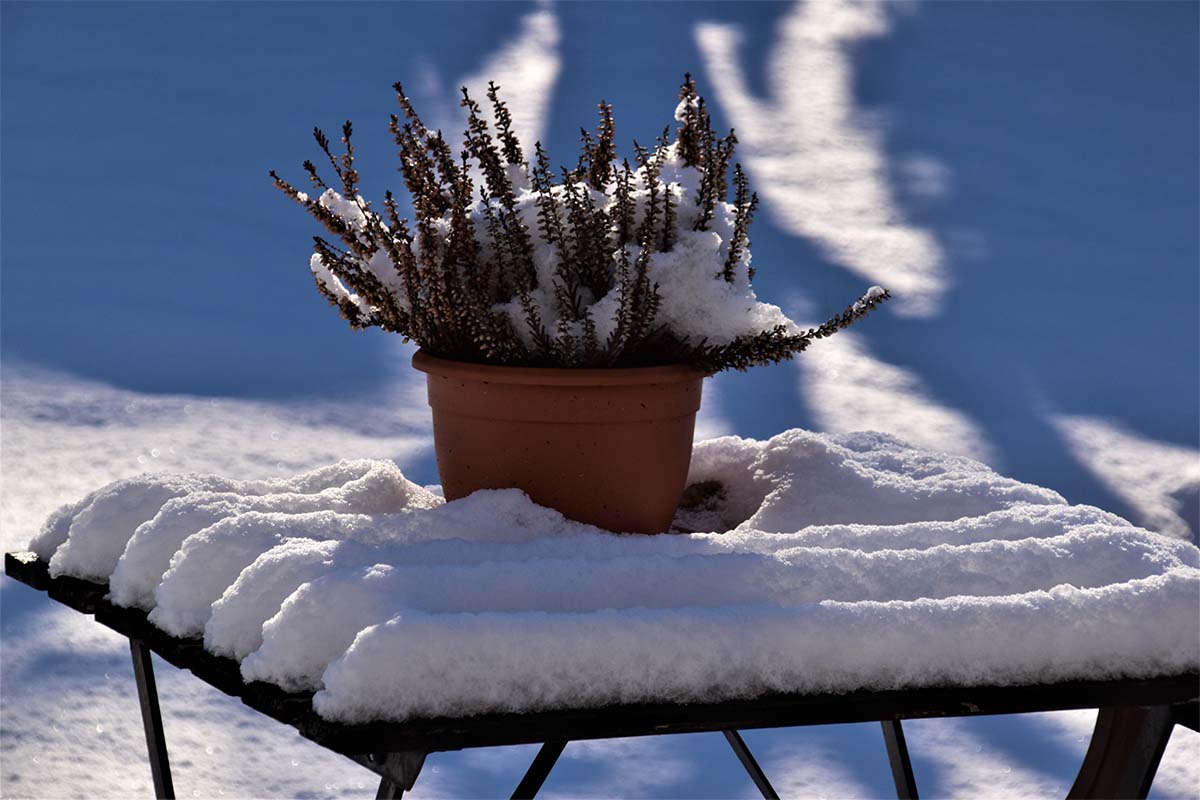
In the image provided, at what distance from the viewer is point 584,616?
1229 millimetres

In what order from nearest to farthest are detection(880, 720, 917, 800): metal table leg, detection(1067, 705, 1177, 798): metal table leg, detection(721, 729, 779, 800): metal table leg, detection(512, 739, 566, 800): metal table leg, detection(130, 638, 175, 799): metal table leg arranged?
detection(512, 739, 566, 800): metal table leg, detection(1067, 705, 1177, 798): metal table leg, detection(130, 638, 175, 799): metal table leg, detection(880, 720, 917, 800): metal table leg, detection(721, 729, 779, 800): metal table leg

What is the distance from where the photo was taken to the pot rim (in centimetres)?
160

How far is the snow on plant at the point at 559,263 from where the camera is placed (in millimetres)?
1629

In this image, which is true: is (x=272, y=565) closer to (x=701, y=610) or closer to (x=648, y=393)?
(x=701, y=610)

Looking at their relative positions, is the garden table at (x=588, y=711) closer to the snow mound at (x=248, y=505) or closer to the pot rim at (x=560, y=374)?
the snow mound at (x=248, y=505)

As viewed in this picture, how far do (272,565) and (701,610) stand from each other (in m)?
0.37

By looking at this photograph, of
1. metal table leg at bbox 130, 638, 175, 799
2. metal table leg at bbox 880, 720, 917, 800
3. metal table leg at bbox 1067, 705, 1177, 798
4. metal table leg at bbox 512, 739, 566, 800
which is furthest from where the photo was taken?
metal table leg at bbox 880, 720, 917, 800

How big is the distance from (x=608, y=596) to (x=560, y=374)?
14.0 inches

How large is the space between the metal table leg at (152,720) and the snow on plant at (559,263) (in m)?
0.48

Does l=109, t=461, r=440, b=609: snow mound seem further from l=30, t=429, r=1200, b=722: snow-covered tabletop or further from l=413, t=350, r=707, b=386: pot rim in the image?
l=413, t=350, r=707, b=386: pot rim

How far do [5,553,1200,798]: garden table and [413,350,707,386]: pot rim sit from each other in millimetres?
385

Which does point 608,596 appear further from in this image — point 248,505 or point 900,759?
point 900,759

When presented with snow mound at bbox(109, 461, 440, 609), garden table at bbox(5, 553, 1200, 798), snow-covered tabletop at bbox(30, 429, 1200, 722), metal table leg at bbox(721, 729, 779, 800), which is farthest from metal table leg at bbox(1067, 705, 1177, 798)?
snow mound at bbox(109, 461, 440, 609)

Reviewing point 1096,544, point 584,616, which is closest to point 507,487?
point 584,616
